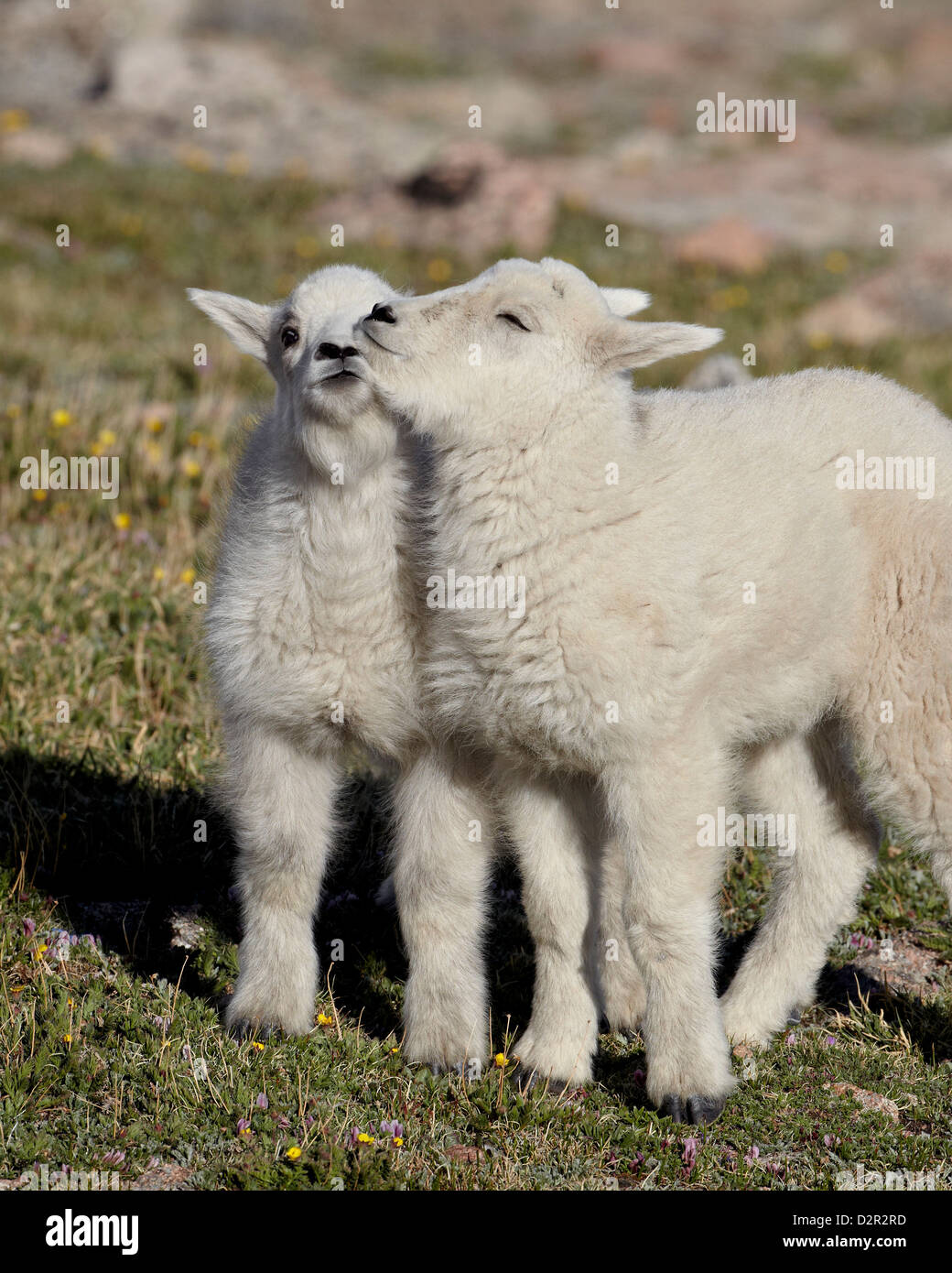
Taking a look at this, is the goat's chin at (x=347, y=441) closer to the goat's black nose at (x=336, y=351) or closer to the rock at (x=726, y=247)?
the goat's black nose at (x=336, y=351)

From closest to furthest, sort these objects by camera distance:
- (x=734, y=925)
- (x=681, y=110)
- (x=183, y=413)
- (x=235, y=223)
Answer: (x=734, y=925) < (x=183, y=413) < (x=235, y=223) < (x=681, y=110)

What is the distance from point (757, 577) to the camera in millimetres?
4293

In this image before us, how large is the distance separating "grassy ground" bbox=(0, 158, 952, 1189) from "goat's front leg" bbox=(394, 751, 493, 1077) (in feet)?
0.42

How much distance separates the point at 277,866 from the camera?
15.1 ft

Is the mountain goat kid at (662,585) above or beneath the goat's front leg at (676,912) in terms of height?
above

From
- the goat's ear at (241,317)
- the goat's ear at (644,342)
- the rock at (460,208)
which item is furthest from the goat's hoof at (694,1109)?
the rock at (460,208)

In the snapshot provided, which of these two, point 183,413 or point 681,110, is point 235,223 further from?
point 681,110

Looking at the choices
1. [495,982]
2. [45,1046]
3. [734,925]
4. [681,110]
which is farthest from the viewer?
[681,110]

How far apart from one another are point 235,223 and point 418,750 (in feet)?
51.2

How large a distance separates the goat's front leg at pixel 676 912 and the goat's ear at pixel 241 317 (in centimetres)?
194

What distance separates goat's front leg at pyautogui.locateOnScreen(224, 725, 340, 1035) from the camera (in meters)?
4.57

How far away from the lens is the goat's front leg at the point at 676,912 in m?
4.13

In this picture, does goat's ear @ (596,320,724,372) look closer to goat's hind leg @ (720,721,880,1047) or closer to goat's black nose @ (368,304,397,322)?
goat's black nose @ (368,304,397,322)
